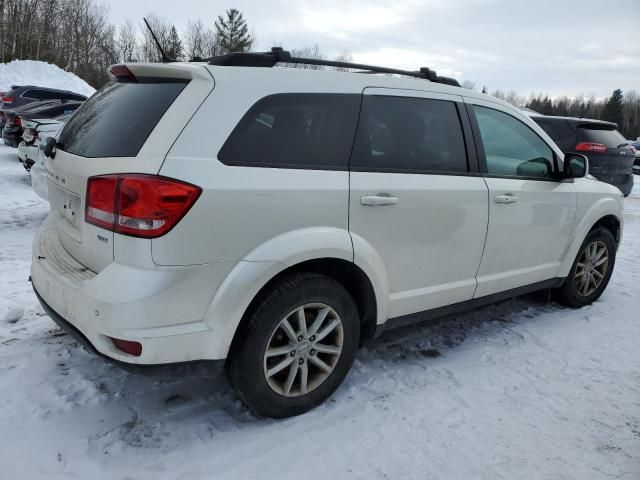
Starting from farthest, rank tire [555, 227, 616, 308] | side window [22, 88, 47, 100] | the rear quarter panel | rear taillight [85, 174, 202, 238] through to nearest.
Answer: side window [22, 88, 47, 100]
tire [555, 227, 616, 308]
the rear quarter panel
rear taillight [85, 174, 202, 238]

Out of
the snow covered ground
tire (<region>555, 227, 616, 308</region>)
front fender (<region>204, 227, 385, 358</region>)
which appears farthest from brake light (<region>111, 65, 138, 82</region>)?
tire (<region>555, 227, 616, 308</region>)

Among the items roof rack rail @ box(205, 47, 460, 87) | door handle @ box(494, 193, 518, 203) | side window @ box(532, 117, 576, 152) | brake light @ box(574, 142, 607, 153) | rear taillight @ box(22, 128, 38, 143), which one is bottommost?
rear taillight @ box(22, 128, 38, 143)

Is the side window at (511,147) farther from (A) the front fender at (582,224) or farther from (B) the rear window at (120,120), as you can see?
(B) the rear window at (120,120)

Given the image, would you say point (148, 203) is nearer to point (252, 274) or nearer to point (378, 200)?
point (252, 274)

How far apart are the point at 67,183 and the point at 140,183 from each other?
720 mm

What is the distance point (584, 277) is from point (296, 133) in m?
3.39

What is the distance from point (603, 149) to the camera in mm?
8156

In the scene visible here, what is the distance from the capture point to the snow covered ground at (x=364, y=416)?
7.66 ft

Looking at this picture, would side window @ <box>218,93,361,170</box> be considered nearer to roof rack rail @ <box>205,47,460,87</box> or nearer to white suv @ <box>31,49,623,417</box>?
white suv @ <box>31,49,623,417</box>

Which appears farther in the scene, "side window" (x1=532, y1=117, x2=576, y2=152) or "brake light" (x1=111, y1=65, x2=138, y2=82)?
"side window" (x1=532, y1=117, x2=576, y2=152)

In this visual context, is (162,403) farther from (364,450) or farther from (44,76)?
(44,76)

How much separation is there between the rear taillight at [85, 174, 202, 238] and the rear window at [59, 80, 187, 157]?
182 mm

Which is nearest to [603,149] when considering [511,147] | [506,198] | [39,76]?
[511,147]

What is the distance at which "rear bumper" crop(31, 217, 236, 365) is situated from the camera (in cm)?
215
